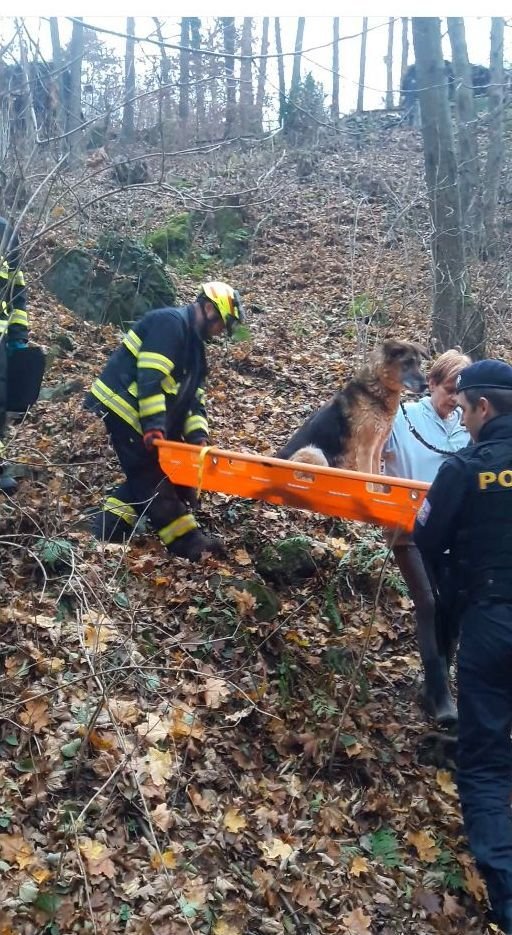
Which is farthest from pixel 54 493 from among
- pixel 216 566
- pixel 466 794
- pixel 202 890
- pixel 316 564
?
pixel 466 794

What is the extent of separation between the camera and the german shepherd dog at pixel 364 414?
20.7 ft

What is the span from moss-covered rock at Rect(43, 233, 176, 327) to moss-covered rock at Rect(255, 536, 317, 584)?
545cm

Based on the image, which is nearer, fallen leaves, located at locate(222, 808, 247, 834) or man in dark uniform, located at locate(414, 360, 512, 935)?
man in dark uniform, located at locate(414, 360, 512, 935)

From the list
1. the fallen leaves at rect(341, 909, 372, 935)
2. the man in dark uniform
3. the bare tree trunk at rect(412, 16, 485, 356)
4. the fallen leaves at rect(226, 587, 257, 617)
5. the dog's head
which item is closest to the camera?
the fallen leaves at rect(341, 909, 372, 935)

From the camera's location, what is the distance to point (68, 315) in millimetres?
10281

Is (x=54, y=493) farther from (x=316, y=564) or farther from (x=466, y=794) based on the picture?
(x=466, y=794)

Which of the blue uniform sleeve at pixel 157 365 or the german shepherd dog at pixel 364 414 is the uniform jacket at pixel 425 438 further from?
the blue uniform sleeve at pixel 157 365

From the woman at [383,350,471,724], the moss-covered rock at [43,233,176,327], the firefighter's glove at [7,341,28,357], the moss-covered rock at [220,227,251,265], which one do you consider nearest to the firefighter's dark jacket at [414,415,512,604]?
the woman at [383,350,471,724]

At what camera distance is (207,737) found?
4391 mm

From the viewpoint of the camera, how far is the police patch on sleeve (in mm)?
4043

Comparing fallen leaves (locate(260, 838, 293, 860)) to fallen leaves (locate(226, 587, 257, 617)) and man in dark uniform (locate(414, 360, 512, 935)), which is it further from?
fallen leaves (locate(226, 587, 257, 617))

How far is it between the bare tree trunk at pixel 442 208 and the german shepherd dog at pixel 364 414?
4.51 meters

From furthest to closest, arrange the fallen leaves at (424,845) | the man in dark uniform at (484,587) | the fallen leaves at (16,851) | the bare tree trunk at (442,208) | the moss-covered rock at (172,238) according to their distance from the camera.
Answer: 1. the moss-covered rock at (172,238)
2. the bare tree trunk at (442,208)
3. the fallen leaves at (424,845)
4. the man in dark uniform at (484,587)
5. the fallen leaves at (16,851)

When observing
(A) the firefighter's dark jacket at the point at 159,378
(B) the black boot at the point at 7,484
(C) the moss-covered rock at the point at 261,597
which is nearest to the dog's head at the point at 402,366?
(A) the firefighter's dark jacket at the point at 159,378
